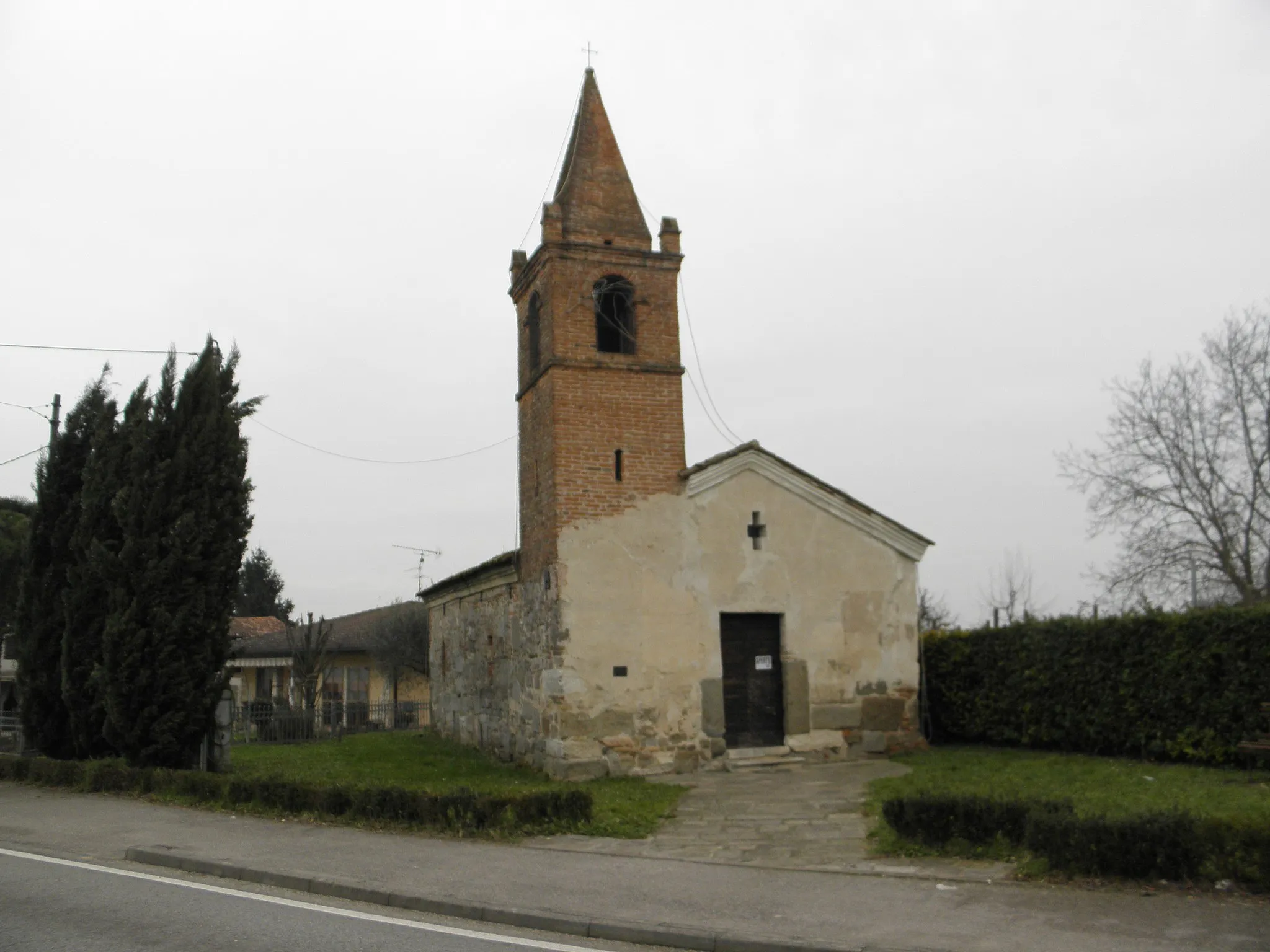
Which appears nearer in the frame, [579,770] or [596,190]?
[579,770]

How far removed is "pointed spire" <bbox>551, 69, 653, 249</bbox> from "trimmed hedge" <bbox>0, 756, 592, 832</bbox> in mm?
9444

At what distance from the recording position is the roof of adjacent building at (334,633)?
41.9 m

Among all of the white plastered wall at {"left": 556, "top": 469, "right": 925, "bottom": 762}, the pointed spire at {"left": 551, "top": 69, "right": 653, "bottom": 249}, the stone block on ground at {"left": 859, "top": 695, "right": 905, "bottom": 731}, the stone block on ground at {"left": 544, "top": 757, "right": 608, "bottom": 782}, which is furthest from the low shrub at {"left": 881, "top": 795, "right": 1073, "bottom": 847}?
the pointed spire at {"left": 551, "top": 69, "right": 653, "bottom": 249}

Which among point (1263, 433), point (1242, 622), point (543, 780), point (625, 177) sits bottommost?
point (543, 780)

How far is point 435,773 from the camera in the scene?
16.8 m

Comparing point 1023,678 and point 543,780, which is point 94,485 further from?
point 1023,678

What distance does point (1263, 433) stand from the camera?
27.1m

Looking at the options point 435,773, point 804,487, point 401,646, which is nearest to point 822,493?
point 804,487

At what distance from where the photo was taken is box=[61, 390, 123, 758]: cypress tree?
53.3ft

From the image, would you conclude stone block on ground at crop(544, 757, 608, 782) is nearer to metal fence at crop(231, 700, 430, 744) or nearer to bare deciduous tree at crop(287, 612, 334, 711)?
metal fence at crop(231, 700, 430, 744)

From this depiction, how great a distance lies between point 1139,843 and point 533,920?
4.52 m

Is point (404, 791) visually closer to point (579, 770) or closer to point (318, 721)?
point (579, 770)

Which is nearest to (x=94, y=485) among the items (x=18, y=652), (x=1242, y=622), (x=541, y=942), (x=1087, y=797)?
(x=18, y=652)

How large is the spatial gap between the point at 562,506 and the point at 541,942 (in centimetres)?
944
